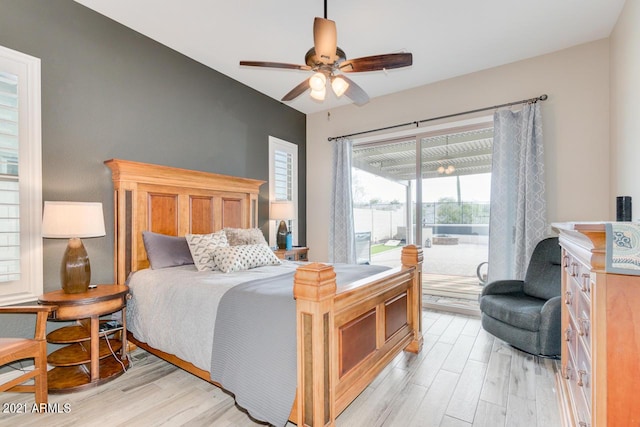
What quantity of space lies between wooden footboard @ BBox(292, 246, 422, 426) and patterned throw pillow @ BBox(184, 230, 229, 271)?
1.47m

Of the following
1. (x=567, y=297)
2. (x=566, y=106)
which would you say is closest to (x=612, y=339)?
(x=567, y=297)

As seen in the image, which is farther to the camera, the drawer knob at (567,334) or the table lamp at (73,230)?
the table lamp at (73,230)

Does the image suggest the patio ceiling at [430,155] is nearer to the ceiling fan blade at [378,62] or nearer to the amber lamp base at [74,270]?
the ceiling fan blade at [378,62]

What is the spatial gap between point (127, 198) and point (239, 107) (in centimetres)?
197

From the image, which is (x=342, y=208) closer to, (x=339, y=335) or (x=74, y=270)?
(x=339, y=335)

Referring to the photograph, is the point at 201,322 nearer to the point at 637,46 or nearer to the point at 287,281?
the point at 287,281

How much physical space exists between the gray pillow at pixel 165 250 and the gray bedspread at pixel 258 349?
3.86 ft

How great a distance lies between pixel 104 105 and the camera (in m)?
2.83

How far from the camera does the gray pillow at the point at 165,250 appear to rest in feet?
Result: 9.25

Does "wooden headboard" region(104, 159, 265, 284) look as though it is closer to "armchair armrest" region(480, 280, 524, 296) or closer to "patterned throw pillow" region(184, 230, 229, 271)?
"patterned throw pillow" region(184, 230, 229, 271)

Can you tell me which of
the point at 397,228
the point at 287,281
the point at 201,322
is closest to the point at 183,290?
the point at 201,322

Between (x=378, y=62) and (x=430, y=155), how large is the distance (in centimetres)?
235

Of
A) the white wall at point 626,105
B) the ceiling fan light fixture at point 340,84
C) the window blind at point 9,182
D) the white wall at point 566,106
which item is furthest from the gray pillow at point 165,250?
the white wall at point 626,105

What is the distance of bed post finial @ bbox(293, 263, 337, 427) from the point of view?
155cm
